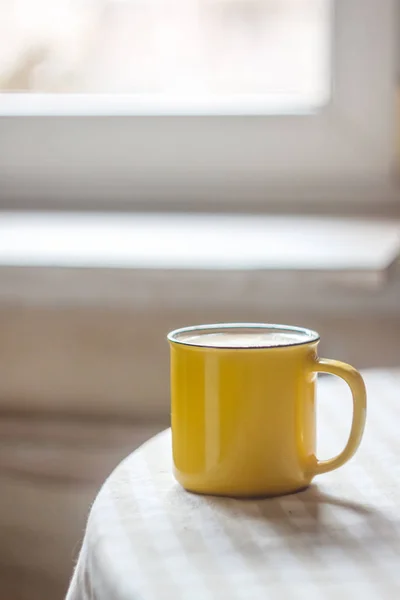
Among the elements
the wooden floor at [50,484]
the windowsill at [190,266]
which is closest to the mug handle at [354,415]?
the windowsill at [190,266]

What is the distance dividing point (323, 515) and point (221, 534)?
0.06m

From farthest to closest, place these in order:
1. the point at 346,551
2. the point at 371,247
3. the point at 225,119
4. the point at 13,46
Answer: the point at 13,46 → the point at 225,119 → the point at 371,247 → the point at 346,551

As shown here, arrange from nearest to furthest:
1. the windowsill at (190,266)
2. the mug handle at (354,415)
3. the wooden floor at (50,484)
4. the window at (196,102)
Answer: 1. the mug handle at (354,415)
2. the windowsill at (190,266)
3. the wooden floor at (50,484)
4. the window at (196,102)

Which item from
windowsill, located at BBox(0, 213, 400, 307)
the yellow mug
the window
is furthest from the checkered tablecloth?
the window

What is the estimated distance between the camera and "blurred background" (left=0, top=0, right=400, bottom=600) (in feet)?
2.87

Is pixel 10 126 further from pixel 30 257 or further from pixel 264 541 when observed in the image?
pixel 264 541

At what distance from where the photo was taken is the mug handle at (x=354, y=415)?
1.65 feet

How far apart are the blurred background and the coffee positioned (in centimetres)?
29

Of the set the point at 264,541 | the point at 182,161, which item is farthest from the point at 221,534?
the point at 182,161

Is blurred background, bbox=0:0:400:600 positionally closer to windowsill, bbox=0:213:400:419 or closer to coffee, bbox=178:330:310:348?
windowsill, bbox=0:213:400:419

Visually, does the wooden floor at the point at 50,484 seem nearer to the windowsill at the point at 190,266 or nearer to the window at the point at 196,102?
the windowsill at the point at 190,266

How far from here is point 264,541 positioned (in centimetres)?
43

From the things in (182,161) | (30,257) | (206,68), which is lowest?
(30,257)

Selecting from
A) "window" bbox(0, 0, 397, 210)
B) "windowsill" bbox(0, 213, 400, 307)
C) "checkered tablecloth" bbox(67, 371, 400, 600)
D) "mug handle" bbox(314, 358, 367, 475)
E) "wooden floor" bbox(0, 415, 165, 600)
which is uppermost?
"window" bbox(0, 0, 397, 210)
